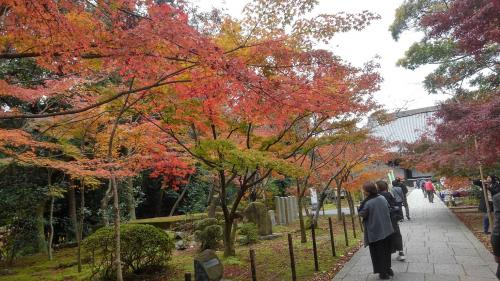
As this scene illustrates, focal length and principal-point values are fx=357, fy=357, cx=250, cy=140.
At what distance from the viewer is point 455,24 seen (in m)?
7.61

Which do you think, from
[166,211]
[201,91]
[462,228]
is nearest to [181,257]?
[201,91]

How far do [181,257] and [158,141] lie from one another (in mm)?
3507

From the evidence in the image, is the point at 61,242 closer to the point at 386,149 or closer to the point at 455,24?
the point at 386,149

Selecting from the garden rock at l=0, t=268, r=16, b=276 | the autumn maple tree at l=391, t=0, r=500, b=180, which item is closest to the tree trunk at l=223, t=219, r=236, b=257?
the autumn maple tree at l=391, t=0, r=500, b=180

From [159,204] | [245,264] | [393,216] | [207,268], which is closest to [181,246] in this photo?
[245,264]

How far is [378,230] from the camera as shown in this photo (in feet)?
18.5

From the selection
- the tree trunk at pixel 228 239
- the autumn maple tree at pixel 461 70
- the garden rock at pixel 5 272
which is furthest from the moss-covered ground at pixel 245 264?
the autumn maple tree at pixel 461 70

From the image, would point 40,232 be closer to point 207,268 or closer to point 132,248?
point 132,248

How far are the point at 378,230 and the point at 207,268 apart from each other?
278 cm

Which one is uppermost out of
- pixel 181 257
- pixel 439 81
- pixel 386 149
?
pixel 439 81

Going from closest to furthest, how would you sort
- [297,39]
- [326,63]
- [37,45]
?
[37,45] → [297,39] → [326,63]

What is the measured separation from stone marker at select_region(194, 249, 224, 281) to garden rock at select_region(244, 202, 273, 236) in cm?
870

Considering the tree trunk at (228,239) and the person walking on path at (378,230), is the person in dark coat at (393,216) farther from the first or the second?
the tree trunk at (228,239)

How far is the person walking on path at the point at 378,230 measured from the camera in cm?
→ 564
